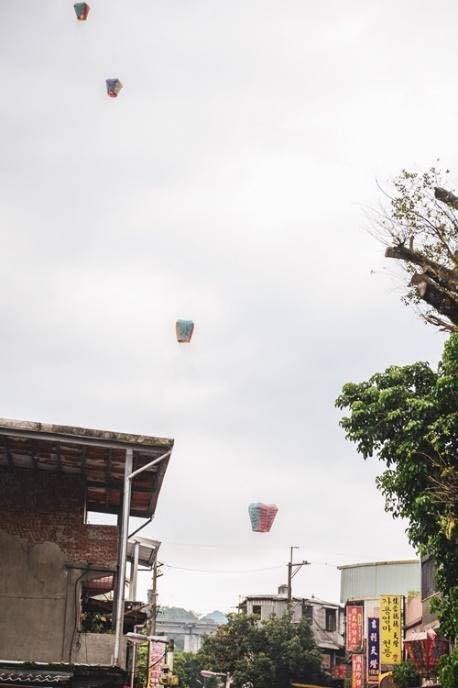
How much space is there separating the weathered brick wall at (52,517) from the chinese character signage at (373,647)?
19647 millimetres

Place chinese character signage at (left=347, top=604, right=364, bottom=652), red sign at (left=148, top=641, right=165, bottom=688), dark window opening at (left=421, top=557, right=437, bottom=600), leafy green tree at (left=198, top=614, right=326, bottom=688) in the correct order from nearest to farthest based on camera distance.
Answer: red sign at (left=148, top=641, right=165, bottom=688)
dark window opening at (left=421, top=557, right=437, bottom=600)
chinese character signage at (left=347, top=604, right=364, bottom=652)
leafy green tree at (left=198, top=614, right=326, bottom=688)

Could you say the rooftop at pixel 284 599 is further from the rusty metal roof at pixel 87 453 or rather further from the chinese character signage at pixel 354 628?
the rusty metal roof at pixel 87 453

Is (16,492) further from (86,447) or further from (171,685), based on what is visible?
(171,685)

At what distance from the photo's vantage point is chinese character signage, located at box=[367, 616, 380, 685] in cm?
3391

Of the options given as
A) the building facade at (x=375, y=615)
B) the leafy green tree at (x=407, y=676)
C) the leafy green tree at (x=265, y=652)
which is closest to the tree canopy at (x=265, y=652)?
the leafy green tree at (x=265, y=652)

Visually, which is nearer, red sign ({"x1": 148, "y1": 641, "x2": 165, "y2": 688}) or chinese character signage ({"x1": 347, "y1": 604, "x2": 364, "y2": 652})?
red sign ({"x1": 148, "y1": 641, "x2": 165, "y2": 688})

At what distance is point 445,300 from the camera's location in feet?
51.8

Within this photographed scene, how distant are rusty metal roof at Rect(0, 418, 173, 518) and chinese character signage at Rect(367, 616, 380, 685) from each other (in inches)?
696

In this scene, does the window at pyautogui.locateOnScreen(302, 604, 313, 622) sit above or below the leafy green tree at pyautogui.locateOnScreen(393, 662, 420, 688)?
above

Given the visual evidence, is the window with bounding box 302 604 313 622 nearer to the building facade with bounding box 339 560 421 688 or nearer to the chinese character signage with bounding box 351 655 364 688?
the building facade with bounding box 339 560 421 688

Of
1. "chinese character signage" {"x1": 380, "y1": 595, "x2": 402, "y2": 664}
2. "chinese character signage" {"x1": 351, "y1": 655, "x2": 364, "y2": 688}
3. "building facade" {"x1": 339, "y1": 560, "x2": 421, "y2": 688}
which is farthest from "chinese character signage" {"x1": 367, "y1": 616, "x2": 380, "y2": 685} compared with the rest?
Result: "chinese character signage" {"x1": 351, "y1": 655, "x2": 364, "y2": 688}

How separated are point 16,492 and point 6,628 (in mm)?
2708

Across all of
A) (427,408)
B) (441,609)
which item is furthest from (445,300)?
(441,609)

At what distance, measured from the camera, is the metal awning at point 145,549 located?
2650 centimetres
